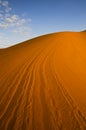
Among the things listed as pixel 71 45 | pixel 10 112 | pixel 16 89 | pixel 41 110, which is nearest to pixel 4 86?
pixel 16 89

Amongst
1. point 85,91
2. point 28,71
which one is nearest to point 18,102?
point 85,91

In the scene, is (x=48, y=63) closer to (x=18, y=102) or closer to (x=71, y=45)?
(x=18, y=102)

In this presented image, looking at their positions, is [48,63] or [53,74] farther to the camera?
[48,63]

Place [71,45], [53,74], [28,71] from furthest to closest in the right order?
[71,45] → [28,71] → [53,74]

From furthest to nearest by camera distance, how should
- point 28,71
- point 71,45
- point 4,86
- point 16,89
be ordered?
point 71,45 < point 28,71 < point 4,86 < point 16,89

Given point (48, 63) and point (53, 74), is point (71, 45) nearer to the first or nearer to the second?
point (48, 63)

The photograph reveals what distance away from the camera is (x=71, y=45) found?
19781mm

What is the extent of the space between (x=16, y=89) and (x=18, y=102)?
1559 millimetres

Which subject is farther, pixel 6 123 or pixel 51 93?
pixel 51 93

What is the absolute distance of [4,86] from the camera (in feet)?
31.2

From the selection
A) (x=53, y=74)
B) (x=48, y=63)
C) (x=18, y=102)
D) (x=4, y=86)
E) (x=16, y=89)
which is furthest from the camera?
(x=48, y=63)

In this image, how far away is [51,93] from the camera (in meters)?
8.06

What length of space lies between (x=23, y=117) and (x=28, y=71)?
5.64m

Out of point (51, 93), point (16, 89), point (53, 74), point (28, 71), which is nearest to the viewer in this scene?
point (51, 93)
